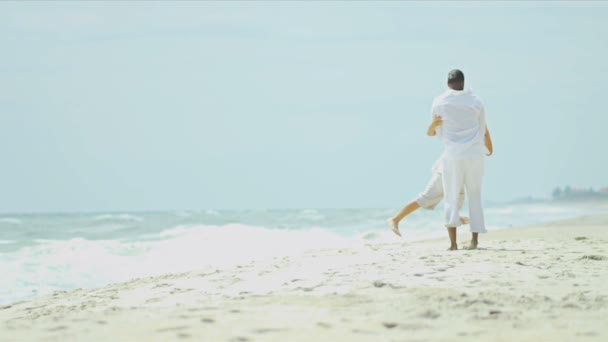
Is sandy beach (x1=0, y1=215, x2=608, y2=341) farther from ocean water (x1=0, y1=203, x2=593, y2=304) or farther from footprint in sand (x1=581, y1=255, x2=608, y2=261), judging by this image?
ocean water (x1=0, y1=203, x2=593, y2=304)

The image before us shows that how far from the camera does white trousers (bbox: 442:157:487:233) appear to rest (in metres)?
8.51

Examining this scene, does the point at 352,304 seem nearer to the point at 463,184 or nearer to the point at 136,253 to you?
the point at 463,184

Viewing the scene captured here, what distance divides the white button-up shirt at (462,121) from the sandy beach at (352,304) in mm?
1189

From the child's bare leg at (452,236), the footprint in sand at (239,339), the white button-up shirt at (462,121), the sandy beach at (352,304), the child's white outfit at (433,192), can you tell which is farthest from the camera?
the child's white outfit at (433,192)

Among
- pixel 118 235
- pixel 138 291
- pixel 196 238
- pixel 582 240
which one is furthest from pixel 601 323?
pixel 118 235

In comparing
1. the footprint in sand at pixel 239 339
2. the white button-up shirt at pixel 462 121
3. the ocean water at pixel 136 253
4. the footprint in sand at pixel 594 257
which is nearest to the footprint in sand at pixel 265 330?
the footprint in sand at pixel 239 339

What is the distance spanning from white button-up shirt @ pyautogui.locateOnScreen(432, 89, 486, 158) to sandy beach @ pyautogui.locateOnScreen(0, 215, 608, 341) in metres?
1.19

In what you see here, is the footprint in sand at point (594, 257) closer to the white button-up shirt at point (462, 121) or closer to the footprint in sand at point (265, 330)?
the white button-up shirt at point (462, 121)

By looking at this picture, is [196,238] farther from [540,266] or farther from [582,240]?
[540,266]

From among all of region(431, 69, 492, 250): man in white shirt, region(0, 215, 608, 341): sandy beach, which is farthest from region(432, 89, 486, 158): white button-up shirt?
region(0, 215, 608, 341): sandy beach

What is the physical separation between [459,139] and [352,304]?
3539 millimetres

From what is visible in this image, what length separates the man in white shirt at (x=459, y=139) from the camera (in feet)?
27.8

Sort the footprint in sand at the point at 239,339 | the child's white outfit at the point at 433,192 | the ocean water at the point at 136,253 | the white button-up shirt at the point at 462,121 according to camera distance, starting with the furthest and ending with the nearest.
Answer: the ocean water at the point at 136,253
the child's white outfit at the point at 433,192
the white button-up shirt at the point at 462,121
the footprint in sand at the point at 239,339

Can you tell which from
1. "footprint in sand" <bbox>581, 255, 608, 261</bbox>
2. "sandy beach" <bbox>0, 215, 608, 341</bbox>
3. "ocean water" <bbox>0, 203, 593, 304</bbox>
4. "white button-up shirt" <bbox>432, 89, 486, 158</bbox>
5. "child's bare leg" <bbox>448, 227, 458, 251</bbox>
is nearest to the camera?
"sandy beach" <bbox>0, 215, 608, 341</bbox>
